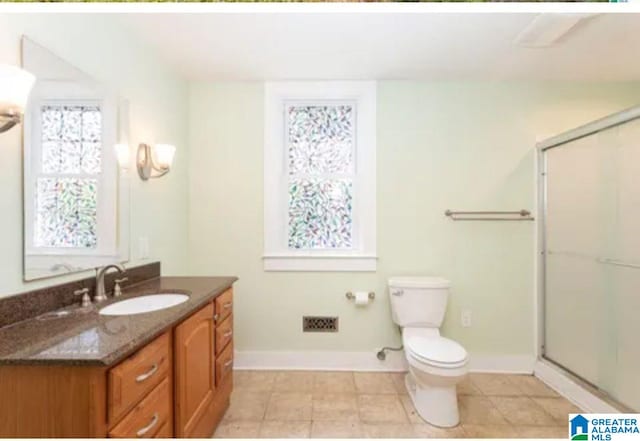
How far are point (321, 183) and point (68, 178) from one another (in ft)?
5.20

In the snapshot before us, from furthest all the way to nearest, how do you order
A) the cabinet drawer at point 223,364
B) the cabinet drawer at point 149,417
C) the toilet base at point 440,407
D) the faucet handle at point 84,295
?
the toilet base at point 440,407
the cabinet drawer at point 223,364
the faucet handle at point 84,295
the cabinet drawer at point 149,417

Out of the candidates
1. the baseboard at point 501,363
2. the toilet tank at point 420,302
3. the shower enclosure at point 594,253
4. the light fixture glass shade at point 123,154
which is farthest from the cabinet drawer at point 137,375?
the shower enclosure at point 594,253

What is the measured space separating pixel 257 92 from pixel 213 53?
1.59 ft

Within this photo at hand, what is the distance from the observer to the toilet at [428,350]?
1854mm

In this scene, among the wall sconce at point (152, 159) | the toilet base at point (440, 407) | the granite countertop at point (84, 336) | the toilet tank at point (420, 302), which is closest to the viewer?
the granite countertop at point (84, 336)

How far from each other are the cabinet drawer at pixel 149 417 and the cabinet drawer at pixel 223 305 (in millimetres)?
520

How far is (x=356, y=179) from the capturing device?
2.60 metres

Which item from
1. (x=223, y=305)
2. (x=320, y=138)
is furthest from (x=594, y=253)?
(x=223, y=305)

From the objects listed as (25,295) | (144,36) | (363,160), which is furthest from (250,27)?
(25,295)

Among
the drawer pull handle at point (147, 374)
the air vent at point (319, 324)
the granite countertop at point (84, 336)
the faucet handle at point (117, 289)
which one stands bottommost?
the air vent at point (319, 324)

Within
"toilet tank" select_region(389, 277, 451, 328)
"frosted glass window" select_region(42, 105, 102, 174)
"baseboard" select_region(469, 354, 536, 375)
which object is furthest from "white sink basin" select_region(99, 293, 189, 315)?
"baseboard" select_region(469, 354, 536, 375)

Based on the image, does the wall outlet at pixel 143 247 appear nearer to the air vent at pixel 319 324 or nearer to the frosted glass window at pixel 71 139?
the frosted glass window at pixel 71 139

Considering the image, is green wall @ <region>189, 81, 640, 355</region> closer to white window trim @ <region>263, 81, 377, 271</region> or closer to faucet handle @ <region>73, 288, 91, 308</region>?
white window trim @ <region>263, 81, 377, 271</region>

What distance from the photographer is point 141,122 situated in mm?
2004
